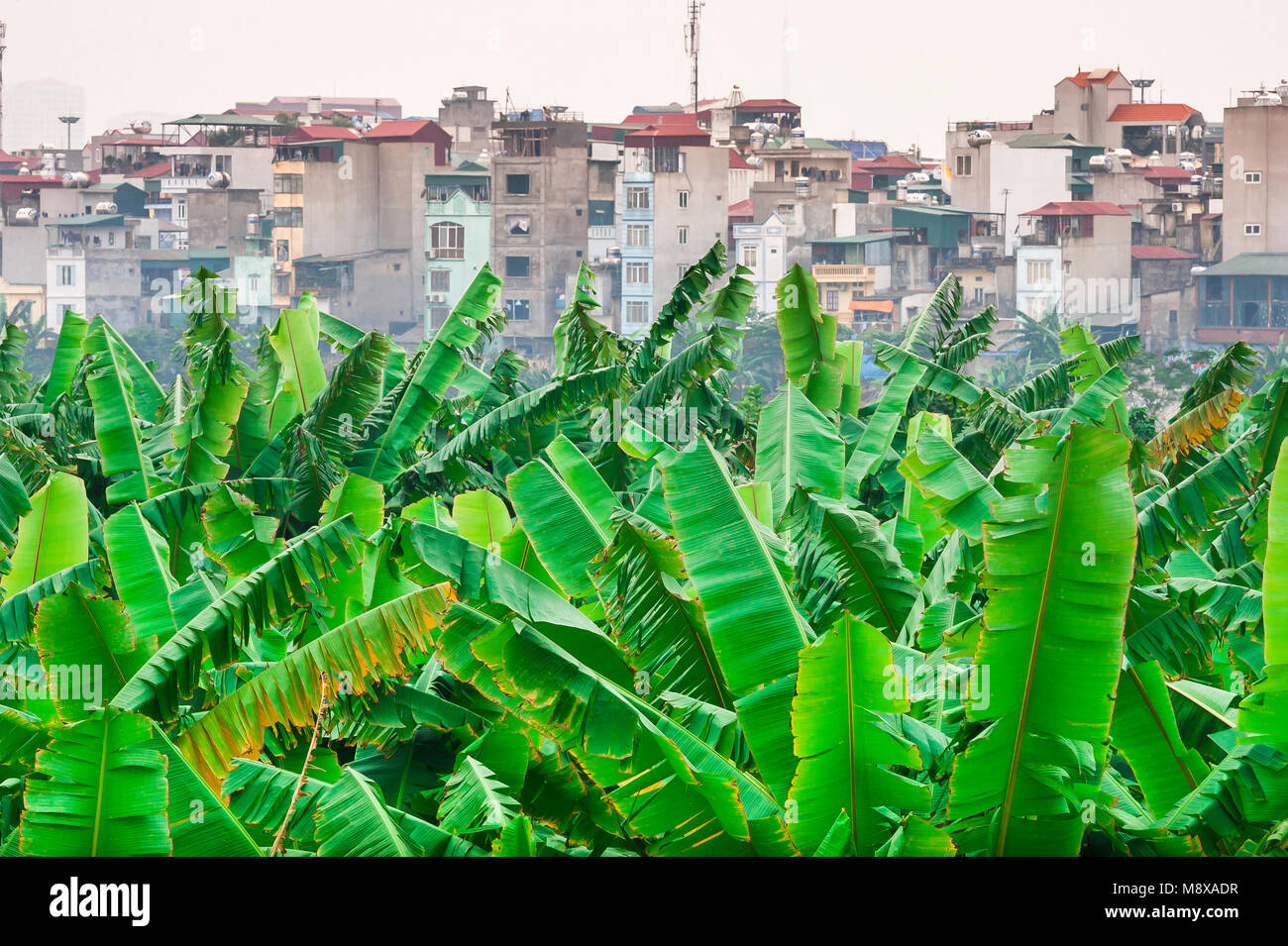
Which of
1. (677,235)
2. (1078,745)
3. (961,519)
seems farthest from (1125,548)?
(677,235)

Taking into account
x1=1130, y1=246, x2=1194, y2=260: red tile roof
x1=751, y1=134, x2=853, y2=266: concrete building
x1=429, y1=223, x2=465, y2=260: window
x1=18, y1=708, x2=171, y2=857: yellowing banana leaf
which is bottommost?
x1=18, y1=708, x2=171, y2=857: yellowing banana leaf

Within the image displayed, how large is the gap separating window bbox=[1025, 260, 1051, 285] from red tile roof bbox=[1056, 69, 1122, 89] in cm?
1261

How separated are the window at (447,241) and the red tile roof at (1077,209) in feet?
82.3

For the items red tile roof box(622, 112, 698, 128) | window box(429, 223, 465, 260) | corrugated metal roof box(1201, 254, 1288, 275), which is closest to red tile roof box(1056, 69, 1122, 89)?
corrugated metal roof box(1201, 254, 1288, 275)

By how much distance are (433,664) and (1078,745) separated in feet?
10.2

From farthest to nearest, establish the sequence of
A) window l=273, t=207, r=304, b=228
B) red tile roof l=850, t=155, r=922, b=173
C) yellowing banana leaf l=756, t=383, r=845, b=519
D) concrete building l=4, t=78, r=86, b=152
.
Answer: red tile roof l=850, t=155, r=922, b=173, window l=273, t=207, r=304, b=228, concrete building l=4, t=78, r=86, b=152, yellowing banana leaf l=756, t=383, r=845, b=519

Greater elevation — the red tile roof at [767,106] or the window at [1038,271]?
the red tile roof at [767,106]

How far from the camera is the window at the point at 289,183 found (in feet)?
196

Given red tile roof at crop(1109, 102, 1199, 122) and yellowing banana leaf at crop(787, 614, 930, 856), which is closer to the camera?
yellowing banana leaf at crop(787, 614, 930, 856)

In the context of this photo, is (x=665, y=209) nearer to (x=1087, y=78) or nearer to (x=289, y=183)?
(x=289, y=183)

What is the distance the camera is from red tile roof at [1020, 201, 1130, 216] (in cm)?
5825

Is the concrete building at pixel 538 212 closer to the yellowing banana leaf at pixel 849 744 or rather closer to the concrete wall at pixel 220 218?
the concrete wall at pixel 220 218

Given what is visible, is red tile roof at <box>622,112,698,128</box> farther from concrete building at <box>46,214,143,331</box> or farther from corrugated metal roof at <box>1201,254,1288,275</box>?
concrete building at <box>46,214,143,331</box>

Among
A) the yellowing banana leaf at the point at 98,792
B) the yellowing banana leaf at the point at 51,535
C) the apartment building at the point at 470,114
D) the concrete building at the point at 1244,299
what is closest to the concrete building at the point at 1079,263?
the concrete building at the point at 1244,299
